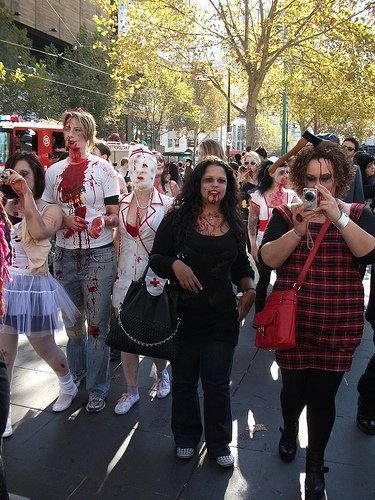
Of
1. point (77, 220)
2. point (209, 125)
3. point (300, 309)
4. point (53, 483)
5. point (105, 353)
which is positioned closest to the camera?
point (300, 309)

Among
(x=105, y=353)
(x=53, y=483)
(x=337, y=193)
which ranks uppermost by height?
(x=337, y=193)

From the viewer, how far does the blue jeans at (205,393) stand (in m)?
2.80

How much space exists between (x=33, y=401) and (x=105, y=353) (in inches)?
26.3

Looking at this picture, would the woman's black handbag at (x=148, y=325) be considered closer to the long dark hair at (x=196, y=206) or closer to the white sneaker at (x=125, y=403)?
the long dark hair at (x=196, y=206)

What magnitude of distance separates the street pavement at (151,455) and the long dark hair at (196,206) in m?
1.30

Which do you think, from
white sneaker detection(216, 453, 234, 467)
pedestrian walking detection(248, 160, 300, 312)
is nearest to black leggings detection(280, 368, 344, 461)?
white sneaker detection(216, 453, 234, 467)

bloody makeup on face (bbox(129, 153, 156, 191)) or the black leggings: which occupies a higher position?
bloody makeup on face (bbox(129, 153, 156, 191))

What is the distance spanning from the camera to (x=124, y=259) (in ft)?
11.4

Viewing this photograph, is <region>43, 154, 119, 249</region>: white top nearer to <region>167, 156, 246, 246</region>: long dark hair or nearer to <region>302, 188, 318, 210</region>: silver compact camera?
<region>167, 156, 246, 246</region>: long dark hair

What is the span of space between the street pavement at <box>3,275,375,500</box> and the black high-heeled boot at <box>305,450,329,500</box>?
11cm

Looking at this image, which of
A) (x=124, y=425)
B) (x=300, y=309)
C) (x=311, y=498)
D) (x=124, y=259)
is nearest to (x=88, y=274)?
(x=124, y=259)

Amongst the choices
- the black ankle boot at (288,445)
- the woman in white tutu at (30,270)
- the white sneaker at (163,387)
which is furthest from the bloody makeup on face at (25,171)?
the black ankle boot at (288,445)

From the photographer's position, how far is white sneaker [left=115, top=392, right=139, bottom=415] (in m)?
3.48

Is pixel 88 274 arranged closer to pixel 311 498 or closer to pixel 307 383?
pixel 307 383
